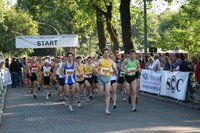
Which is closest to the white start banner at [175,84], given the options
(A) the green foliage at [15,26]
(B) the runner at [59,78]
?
(B) the runner at [59,78]

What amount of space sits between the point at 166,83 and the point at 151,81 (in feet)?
6.92

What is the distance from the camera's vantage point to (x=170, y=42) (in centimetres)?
6412

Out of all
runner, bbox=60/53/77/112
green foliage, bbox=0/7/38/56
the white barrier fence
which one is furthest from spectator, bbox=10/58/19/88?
green foliage, bbox=0/7/38/56

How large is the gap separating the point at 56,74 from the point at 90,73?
5.39 ft

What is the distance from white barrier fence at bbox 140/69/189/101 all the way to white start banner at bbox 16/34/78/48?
322 inches

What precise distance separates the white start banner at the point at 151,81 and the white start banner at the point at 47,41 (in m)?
8.19

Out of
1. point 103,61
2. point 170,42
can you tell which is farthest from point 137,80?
point 170,42

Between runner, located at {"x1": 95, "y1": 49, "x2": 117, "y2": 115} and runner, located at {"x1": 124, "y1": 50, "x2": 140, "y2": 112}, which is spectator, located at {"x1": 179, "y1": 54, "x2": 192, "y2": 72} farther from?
runner, located at {"x1": 95, "y1": 49, "x2": 117, "y2": 115}

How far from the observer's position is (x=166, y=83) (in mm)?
18531

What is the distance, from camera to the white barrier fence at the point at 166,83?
664 inches

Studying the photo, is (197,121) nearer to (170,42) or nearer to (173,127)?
(173,127)

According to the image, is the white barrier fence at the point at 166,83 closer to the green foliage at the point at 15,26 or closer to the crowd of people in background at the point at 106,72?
the crowd of people in background at the point at 106,72

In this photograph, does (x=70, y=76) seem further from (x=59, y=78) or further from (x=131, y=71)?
(x=59, y=78)

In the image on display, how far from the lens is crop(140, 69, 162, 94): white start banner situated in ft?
64.4
